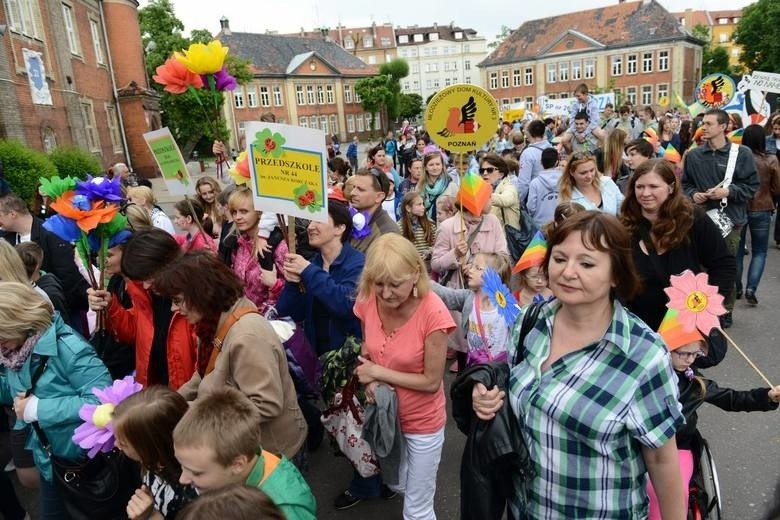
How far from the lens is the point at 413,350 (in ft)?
8.23

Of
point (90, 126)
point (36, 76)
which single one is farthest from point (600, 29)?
point (36, 76)

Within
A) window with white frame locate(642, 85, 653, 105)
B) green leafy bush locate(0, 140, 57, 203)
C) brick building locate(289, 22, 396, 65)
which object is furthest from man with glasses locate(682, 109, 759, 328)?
brick building locate(289, 22, 396, 65)

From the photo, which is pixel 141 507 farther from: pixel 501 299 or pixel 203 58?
pixel 203 58

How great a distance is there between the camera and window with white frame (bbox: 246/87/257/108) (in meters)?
59.2

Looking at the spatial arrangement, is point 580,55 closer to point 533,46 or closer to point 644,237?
point 533,46

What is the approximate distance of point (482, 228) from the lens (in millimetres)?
4391

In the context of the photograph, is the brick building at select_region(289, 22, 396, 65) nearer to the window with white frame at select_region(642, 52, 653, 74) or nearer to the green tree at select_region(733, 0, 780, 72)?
the window with white frame at select_region(642, 52, 653, 74)

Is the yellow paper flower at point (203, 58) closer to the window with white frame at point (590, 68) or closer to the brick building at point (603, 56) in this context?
the brick building at point (603, 56)

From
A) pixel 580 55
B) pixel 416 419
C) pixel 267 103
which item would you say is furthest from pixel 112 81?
pixel 580 55

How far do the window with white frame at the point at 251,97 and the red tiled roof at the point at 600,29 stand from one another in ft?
101

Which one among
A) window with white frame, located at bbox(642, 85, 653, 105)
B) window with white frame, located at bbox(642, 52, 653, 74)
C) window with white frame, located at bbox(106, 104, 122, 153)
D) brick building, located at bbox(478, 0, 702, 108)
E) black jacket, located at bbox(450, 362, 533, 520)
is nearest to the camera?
black jacket, located at bbox(450, 362, 533, 520)

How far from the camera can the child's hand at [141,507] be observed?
2.07 metres

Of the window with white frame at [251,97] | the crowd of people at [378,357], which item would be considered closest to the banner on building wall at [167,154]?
the crowd of people at [378,357]

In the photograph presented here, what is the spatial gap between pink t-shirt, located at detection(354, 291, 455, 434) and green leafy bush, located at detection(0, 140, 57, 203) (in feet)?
35.5
